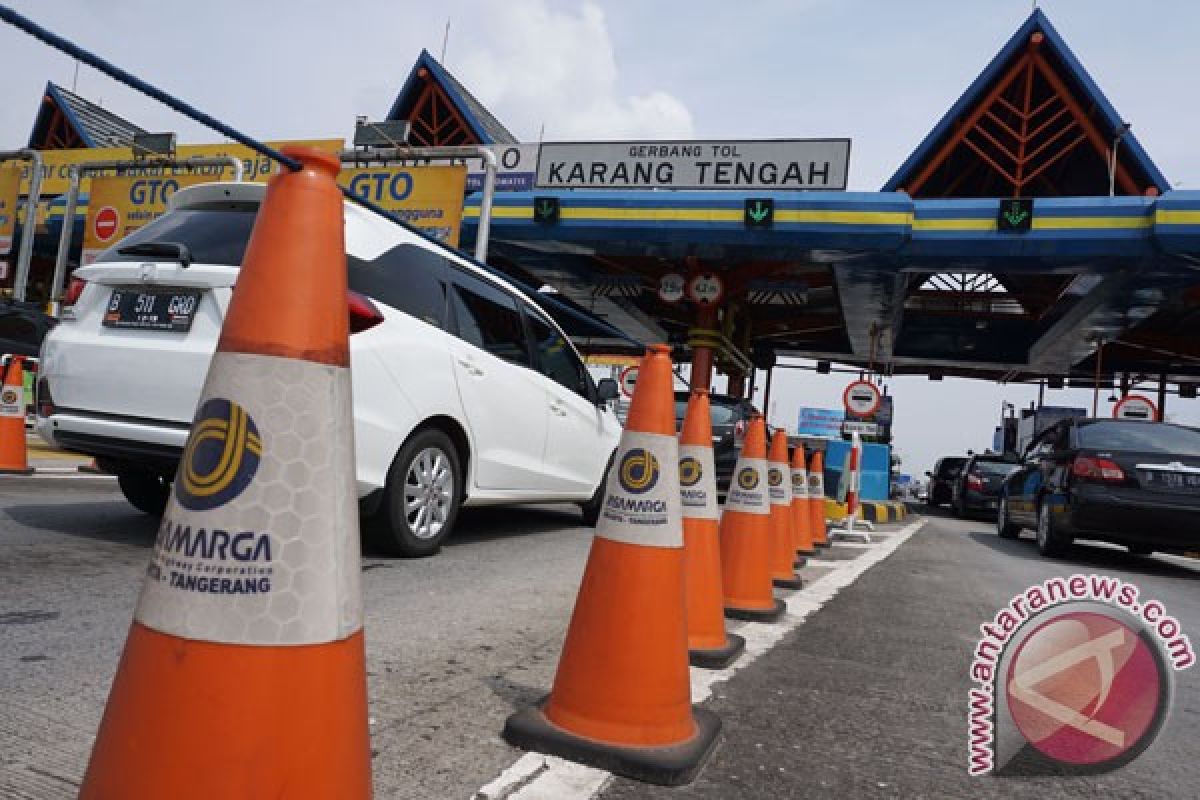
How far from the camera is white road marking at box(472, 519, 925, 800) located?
187cm

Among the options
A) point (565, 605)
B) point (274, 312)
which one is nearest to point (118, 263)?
point (565, 605)

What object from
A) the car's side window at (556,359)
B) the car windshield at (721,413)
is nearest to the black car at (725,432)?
the car windshield at (721,413)

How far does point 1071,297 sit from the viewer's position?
56.7 ft

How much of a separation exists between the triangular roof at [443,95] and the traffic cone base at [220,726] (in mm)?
25257

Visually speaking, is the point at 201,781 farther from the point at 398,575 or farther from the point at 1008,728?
the point at 398,575

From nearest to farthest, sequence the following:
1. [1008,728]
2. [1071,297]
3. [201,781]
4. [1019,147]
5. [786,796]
→ [201,781] → [786,796] → [1008,728] → [1071,297] → [1019,147]

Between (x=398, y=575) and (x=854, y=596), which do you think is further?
(x=854, y=596)

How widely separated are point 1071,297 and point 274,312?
1910 centimetres

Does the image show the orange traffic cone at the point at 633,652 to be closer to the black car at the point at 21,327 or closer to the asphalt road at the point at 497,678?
the asphalt road at the point at 497,678

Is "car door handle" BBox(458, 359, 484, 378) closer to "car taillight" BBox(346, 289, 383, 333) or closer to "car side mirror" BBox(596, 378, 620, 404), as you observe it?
"car taillight" BBox(346, 289, 383, 333)

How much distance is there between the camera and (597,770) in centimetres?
205

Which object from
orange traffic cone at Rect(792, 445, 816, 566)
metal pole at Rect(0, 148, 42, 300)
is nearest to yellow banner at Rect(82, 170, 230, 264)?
metal pole at Rect(0, 148, 42, 300)

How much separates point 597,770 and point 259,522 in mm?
1183

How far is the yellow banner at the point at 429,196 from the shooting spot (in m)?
14.4
